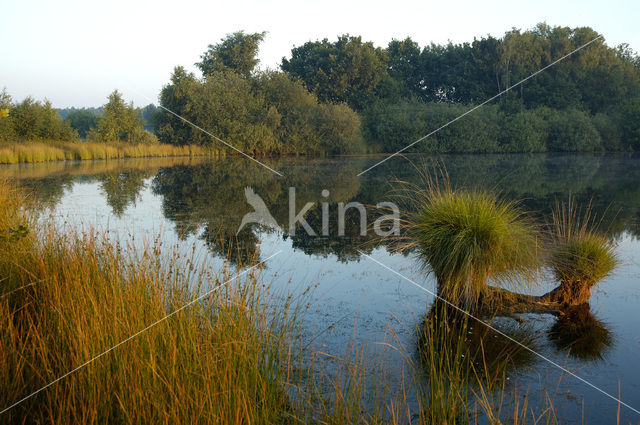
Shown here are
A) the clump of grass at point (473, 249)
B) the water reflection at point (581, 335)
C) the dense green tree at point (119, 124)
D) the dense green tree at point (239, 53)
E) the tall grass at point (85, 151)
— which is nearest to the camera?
the water reflection at point (581, 335)

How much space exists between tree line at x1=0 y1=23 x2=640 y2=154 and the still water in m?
20.0

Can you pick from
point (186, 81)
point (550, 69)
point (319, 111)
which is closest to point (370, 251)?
point (319, 111)

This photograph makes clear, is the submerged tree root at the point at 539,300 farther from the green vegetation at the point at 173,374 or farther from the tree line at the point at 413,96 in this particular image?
the tree line at the point at 413,96

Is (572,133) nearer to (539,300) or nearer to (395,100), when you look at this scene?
(395,100)

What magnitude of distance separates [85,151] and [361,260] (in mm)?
25614

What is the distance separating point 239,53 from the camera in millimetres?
43500

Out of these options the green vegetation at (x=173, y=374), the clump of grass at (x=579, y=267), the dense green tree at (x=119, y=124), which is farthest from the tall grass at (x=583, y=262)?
the dense green tree at (x=119, y=124)

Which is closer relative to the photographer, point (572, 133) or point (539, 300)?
point (539, 300)

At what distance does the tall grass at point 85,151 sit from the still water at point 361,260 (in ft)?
27.8

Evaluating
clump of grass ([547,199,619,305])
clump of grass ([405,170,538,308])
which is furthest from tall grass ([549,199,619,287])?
clump of grass ([405,170,538,308])

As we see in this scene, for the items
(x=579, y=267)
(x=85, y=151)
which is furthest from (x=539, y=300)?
(x=85, y=151)

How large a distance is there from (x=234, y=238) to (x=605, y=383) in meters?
5.49

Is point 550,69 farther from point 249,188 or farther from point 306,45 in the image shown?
point 249,188

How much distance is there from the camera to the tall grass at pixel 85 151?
77.3 ft
